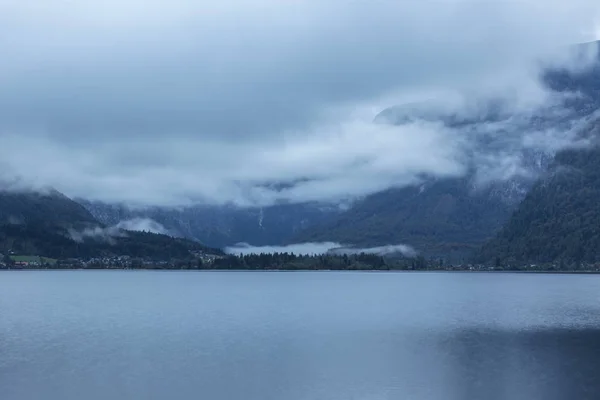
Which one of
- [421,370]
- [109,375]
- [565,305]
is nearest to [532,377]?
[421,370]

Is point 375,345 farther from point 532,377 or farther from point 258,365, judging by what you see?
point 532,377

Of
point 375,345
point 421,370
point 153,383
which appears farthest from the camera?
point 375,345

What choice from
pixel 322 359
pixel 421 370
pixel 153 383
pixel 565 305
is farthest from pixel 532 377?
pixel 565 305

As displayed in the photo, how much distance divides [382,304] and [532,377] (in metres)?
107

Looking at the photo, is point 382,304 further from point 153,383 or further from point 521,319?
point 153,383

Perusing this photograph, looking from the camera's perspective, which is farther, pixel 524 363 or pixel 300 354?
pixel 300 354

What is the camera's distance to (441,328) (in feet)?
384

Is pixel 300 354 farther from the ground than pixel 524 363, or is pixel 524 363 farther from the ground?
pixel 300 354

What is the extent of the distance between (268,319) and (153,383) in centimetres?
6682

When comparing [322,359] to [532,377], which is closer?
[532,377]

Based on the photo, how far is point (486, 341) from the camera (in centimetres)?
9906

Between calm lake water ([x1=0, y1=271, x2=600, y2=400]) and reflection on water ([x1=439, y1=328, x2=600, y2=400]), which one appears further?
calm lake water ([x1=0, y1=271, x2=600, y2=400])

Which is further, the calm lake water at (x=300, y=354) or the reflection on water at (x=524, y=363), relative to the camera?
the calm lake water at (x=300, y=354)

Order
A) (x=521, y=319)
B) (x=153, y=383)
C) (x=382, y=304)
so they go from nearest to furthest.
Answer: (x=153, y=383), (x=521, y=319), (x=382, y=304)
